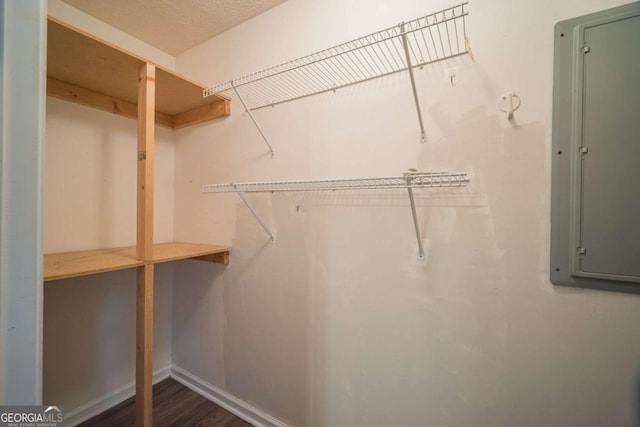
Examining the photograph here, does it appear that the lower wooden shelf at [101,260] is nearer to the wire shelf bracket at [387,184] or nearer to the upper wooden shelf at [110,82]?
the wire shelf bracket at [387,184]

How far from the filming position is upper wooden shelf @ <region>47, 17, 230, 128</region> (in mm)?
1132

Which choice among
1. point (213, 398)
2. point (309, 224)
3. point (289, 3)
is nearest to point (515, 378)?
point (309, 224)

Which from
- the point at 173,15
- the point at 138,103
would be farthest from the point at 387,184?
the point at 173,15

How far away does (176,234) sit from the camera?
200 cm

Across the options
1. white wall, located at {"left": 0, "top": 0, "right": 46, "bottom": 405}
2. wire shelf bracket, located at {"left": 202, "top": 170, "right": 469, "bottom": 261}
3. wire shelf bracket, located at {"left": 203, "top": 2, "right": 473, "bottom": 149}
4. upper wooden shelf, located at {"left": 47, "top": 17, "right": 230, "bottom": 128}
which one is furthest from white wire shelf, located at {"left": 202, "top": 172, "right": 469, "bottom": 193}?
white wall, located at {"left": 0, "top": 0, "right": 46, "bottom": 405}

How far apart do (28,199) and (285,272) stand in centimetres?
111

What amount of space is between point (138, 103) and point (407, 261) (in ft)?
4.88

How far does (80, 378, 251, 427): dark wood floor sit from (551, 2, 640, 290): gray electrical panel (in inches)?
74.5

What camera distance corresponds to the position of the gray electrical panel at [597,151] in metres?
0.79

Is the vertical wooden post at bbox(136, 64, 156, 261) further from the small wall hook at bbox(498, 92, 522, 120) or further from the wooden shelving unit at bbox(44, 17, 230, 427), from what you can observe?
the small wall hook at bbox(498, 92, 522, 120)

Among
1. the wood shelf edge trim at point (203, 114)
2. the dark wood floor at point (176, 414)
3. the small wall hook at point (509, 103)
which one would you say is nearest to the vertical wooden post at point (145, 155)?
the wood shelf edge trim at point (203, 114)

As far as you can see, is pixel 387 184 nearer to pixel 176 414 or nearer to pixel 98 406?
pixel 176 414

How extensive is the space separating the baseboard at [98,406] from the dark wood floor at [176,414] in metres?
0.03

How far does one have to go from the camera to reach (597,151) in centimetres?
83
